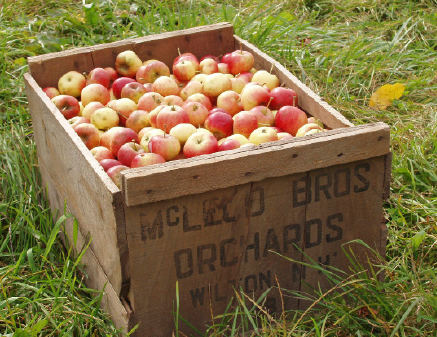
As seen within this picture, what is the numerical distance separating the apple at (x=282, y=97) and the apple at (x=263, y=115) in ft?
0.20

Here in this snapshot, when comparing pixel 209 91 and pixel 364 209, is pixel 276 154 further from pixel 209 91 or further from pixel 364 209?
pixel 209 91

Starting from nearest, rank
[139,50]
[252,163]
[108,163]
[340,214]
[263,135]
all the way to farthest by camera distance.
A: [252,163] → [340,214] → [108,163] → [263,135] → [139,50]

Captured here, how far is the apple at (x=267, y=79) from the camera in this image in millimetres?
2922

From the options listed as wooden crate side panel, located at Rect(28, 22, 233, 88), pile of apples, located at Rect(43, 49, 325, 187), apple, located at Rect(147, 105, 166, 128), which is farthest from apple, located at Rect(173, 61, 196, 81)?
apple, located at Rect(147, 105, 166, 128)

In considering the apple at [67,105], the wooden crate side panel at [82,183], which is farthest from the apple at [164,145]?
the apple at [67,105]

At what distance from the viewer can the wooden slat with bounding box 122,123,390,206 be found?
191 cm

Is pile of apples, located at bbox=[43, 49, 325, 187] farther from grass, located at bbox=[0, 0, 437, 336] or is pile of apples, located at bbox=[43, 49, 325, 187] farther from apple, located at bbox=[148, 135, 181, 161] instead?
grass, located at bbox=[0, 0, 437, 336]

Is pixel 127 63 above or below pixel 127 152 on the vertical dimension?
above

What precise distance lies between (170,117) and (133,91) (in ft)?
1.41

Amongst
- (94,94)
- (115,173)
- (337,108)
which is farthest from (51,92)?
(337,108)

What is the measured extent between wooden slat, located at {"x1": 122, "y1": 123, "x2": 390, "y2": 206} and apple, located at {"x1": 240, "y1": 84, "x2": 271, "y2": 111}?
0.68m

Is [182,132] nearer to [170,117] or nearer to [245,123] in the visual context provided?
[170,117]

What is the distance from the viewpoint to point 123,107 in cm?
281

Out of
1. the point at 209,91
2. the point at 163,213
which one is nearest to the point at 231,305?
the point at 163,213
